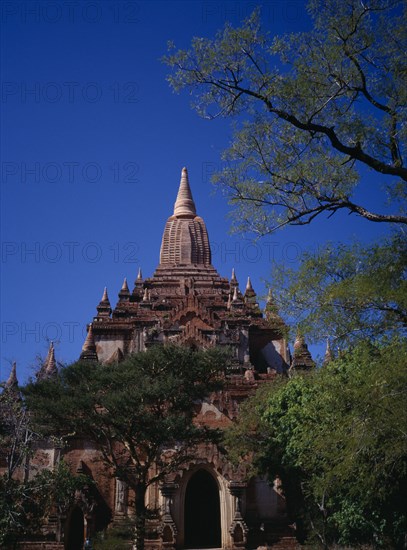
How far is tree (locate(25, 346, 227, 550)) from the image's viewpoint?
67.5 feet

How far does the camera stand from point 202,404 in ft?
88.9

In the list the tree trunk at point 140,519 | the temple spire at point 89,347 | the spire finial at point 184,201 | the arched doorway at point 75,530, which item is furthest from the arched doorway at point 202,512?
the spire finial at point 184,201

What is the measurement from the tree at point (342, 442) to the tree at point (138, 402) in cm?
261

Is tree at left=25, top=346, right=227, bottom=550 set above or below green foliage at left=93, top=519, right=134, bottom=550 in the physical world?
above

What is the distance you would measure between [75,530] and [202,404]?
784cm

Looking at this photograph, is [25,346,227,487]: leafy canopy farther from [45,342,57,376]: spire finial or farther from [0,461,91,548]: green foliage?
[45,342,57,376]: spire finial

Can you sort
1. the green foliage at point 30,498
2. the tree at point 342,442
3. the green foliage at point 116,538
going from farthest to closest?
the green foliage at point 30,498, the green foliage at point 116,538, the tree at point 342,442

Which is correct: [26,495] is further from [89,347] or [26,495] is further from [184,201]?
[184,201]

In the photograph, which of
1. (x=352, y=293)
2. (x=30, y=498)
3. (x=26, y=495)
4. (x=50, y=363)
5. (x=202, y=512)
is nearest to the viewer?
(x=352, y=293)

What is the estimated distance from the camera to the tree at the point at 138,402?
2058 centimetres

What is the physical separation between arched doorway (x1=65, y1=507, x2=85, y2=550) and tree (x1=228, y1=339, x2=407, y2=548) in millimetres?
8172

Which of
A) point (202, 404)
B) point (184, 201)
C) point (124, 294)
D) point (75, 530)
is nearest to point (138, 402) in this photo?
point (202, 404)

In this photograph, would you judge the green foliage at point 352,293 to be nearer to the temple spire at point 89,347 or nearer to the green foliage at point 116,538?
the green foliage at point 116,538

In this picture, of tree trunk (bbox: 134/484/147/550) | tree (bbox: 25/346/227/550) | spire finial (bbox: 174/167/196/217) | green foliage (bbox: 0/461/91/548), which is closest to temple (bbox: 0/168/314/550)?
tree (bbox: 25/346/227/550)
